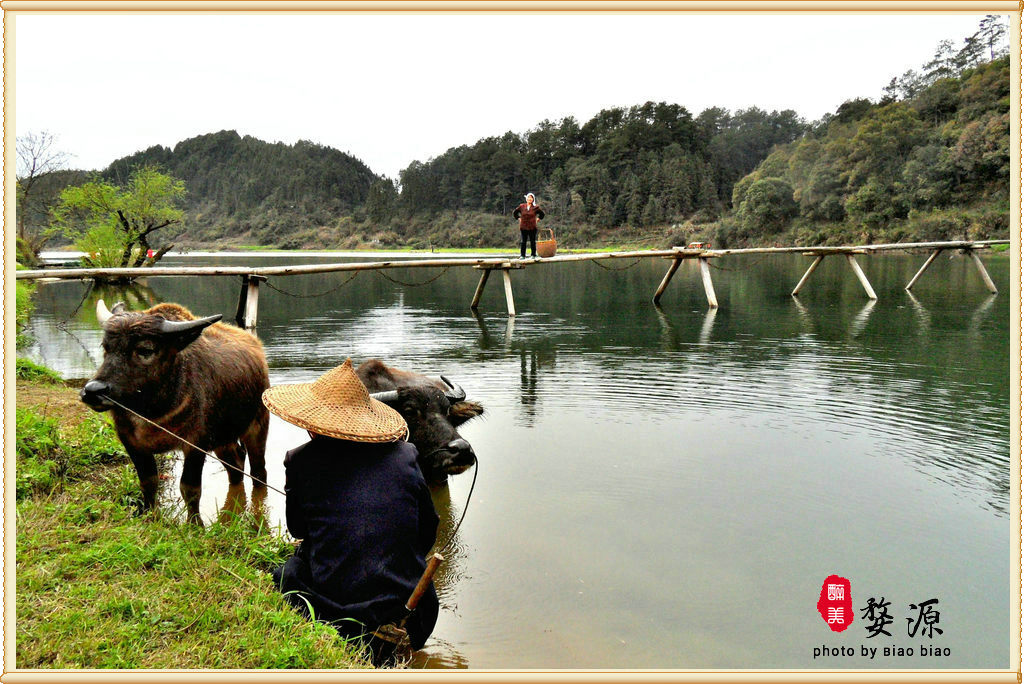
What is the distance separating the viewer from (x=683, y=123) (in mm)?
82000

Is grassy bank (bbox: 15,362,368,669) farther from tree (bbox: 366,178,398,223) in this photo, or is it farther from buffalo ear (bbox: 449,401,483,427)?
tree (bbox: 366,178,398,223)

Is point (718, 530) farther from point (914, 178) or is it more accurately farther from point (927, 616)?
point (914, 178)

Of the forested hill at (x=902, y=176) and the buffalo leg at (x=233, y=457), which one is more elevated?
the forested hill at (x=902, y=176)

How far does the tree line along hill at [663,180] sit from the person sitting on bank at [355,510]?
139ft

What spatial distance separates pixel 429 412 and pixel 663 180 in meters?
69.7

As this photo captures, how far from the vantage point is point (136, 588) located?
3.18m

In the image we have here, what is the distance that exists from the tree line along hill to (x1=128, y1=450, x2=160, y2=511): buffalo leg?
136 ft

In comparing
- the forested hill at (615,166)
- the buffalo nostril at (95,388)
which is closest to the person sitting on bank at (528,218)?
the buffalo nostril at (95,388)

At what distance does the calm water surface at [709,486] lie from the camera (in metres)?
3.74

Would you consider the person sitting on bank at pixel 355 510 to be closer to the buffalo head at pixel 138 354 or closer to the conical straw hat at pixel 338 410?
the conical straw hat at pixel 338 410

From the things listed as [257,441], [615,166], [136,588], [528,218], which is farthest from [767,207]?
[136,588]

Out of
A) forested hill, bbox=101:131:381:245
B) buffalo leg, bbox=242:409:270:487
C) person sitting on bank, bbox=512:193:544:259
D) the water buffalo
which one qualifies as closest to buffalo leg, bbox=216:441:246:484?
buffalo leg, bbox=242:409:270:487

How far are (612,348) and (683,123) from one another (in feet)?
249

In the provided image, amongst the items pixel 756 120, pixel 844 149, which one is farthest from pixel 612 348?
pixel 756 120
